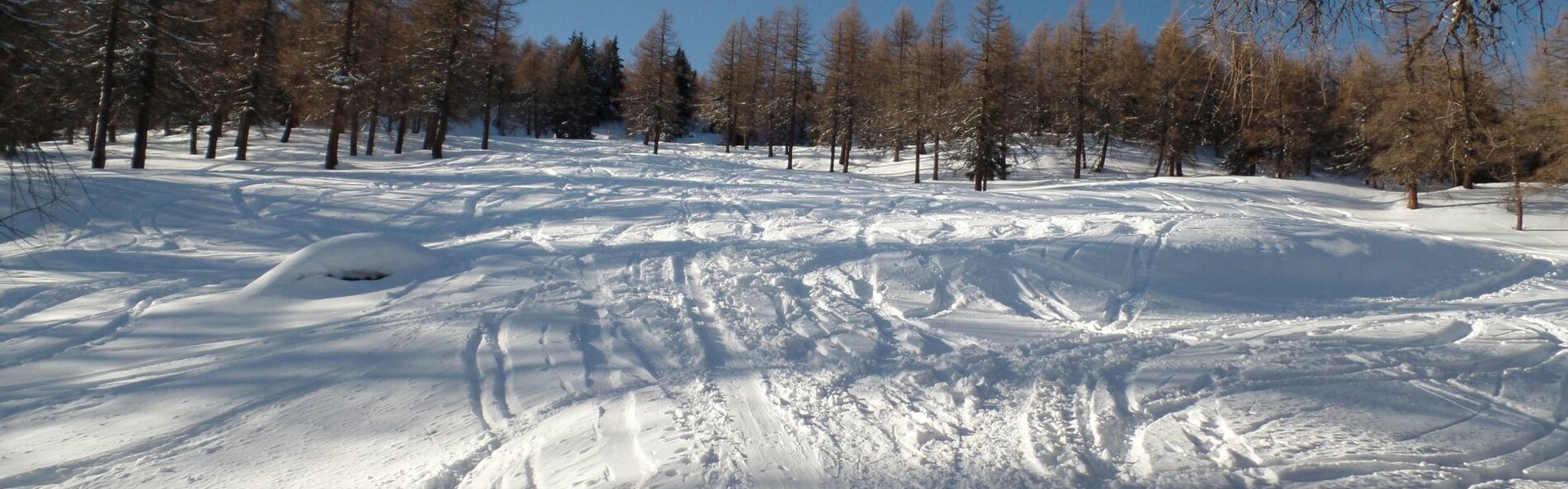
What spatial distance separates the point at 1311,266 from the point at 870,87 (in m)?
29.2

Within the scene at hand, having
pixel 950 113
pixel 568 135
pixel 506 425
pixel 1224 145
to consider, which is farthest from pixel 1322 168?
pixel 568 135

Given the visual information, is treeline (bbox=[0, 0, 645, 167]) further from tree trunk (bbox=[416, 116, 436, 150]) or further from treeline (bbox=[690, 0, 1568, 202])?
treeline (bbox=[690, 0, 1568, 202])

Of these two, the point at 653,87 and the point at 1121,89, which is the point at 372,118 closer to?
the point at 653,87

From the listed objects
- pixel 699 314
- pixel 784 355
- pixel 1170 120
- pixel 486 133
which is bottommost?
pixel 784 355

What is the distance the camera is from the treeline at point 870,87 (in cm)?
394

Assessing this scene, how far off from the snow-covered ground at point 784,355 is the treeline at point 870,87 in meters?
1.72

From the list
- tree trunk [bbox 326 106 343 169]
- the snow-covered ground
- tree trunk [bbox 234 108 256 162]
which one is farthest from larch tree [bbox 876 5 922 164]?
tree trunk [bbox 234 108 256 162]

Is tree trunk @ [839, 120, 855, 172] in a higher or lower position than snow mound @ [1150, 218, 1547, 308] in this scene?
higher

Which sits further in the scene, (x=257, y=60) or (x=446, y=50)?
(x=446, y=50)

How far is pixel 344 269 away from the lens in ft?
28.3

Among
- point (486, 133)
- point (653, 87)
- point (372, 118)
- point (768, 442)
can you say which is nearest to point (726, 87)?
point (653, 87)

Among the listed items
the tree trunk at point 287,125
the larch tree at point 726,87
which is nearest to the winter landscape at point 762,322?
the tree trunk at point 287,125

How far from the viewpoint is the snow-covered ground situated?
4.21 metres

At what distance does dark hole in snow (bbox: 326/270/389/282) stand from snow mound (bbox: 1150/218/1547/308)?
9.58 meters
